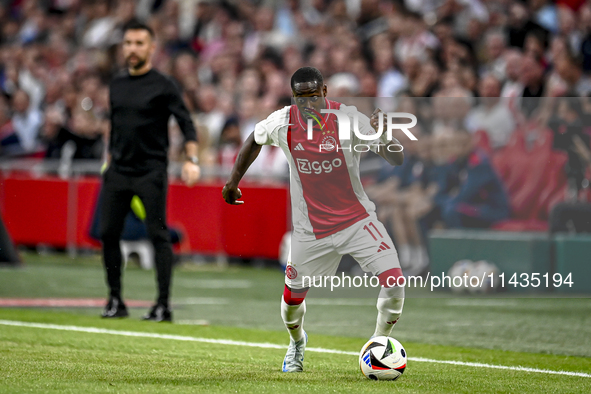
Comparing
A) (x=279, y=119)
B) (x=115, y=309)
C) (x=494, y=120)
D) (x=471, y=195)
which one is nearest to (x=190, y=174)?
(x=115, y=309)

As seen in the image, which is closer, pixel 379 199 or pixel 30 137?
pixel 379 199

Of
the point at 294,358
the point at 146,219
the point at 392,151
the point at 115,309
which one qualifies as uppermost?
the point at 392,151

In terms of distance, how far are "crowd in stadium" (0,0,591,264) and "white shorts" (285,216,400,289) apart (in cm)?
508

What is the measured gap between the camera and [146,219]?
8633 millimetres

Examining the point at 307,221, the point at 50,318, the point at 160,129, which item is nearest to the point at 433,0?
the point at 160,129

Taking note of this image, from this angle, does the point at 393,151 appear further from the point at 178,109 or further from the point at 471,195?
the point at 471,195

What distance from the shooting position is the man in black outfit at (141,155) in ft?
28.2

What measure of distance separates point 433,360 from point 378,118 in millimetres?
1891

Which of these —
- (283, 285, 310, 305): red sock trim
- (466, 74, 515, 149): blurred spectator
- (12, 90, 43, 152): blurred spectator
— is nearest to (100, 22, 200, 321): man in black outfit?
(283, 285, 310, 305): red sock trim

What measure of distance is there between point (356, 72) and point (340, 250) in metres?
8.89

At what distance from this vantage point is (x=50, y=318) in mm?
8547

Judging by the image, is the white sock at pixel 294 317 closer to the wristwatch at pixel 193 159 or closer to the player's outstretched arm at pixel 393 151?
the player's outstretched arm at pixel 393 151

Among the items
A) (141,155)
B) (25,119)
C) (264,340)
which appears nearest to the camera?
(264,340)

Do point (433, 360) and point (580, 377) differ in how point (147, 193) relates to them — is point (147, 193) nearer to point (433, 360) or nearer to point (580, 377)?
point (433, 360)
